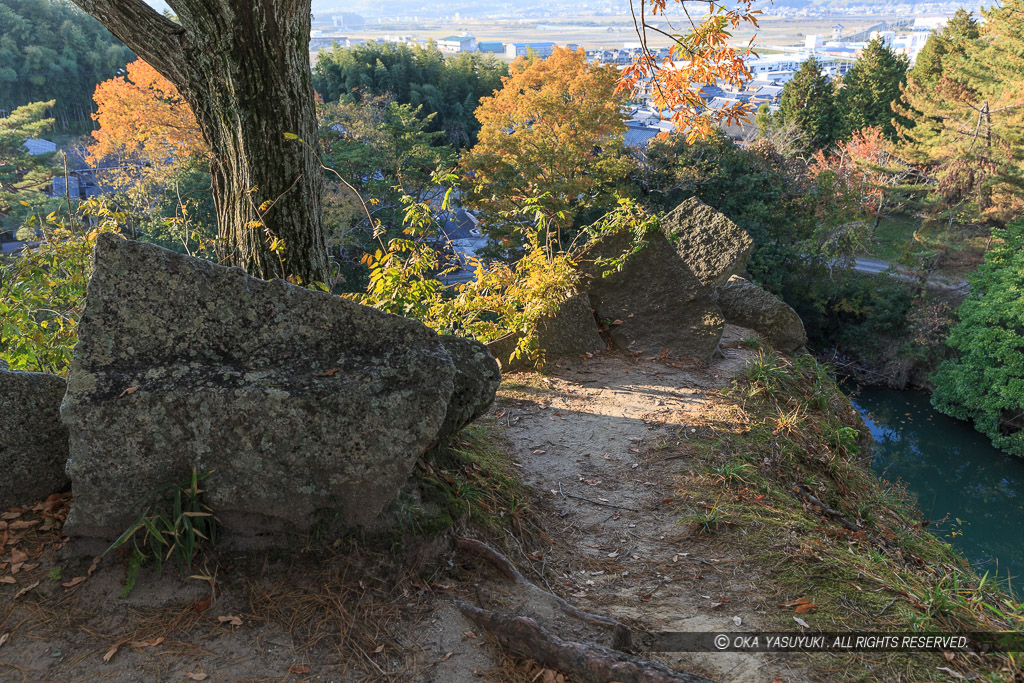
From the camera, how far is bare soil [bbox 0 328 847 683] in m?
2.44

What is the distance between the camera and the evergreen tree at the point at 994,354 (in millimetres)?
16250

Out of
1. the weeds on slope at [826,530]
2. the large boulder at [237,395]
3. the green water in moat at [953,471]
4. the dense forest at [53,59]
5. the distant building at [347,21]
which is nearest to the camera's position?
the large boulder at [237,395]

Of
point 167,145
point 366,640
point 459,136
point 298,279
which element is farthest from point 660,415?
point 459,136

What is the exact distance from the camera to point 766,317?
897 centimetres

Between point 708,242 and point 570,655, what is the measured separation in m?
7.07

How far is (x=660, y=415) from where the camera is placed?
5863mm

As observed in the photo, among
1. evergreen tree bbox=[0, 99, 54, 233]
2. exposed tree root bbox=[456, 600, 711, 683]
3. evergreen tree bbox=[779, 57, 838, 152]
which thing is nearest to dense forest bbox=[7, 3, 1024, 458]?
evergreen tree bbox=[0, 99, 54, 233]

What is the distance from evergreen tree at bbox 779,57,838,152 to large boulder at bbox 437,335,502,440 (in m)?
34.2

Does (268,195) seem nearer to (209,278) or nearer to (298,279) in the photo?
(298,279)

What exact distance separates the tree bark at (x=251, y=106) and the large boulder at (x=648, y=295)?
13.6 feet

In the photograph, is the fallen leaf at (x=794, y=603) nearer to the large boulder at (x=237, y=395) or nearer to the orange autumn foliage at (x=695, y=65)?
the large boulder at (x=237, y=395)

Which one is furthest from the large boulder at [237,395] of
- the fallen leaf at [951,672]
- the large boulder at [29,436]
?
the fallen leaf at [951,672]

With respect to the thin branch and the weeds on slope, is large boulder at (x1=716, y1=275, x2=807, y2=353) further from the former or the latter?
the thin branch

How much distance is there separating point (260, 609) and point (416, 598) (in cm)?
65
